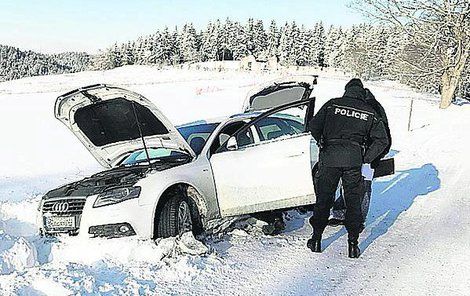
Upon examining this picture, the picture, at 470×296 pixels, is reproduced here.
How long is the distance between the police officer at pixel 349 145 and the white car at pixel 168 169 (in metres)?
0.55

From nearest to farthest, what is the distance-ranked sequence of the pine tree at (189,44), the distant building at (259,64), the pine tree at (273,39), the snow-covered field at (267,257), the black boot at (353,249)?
the snow-covered field at (267,257), the black boot at (353,249), the distant building at (259,64), the pine tree at (273,39), the pine tree at (189,44)

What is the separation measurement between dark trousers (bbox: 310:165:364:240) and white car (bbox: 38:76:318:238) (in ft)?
1.32

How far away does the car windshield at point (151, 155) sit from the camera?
21.9 feet

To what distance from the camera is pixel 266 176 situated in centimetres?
622

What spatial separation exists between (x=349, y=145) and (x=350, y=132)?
0.14 meters

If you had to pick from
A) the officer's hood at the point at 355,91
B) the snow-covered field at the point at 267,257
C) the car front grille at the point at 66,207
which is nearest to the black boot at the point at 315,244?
the snow-covered field at the point at 267,257

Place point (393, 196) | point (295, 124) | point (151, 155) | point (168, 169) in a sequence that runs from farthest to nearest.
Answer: point (393, 196)
point (295, 124)
point (151, 155)
point (168, 169)

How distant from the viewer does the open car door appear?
20.4ft

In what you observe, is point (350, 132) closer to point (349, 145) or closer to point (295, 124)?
point (349, 145)

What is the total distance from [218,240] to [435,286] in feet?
8.40

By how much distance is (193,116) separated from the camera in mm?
26078

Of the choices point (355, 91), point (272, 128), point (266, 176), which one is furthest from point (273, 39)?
point (355, 91)

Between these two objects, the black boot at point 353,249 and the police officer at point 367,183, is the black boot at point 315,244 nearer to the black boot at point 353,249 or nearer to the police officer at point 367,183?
the black boot at point 353,249

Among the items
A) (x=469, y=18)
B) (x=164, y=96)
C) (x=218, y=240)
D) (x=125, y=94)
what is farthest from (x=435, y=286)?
(x=164, y=96)
